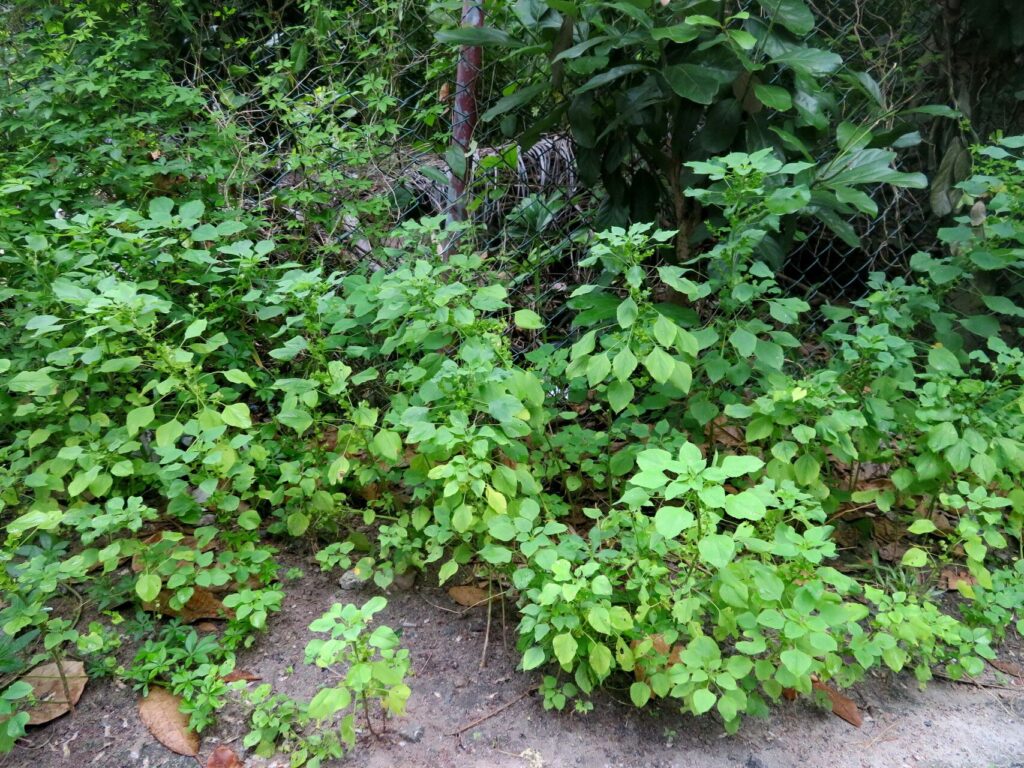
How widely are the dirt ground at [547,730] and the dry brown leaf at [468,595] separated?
142mm

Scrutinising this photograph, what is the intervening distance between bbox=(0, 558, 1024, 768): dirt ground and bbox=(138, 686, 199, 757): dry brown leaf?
0.06 feet

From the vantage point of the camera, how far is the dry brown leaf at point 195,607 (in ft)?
6.08

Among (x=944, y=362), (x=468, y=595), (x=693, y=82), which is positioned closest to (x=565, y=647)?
(x=468, y=595)

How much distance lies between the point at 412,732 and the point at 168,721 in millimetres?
548

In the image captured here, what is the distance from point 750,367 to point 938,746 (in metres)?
1.04

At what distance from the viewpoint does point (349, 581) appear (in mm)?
2043

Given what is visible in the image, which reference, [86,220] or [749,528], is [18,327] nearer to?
[86,220]

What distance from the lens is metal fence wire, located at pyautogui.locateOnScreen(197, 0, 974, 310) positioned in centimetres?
284

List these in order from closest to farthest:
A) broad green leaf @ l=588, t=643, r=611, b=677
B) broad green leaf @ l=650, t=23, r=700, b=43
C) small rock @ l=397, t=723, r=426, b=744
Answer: broad green leaf @ l=588, t=643, r=611, b=677 < small rock @ l=397, t=723, r=426, b=744 < broad green leaf @ l=650, t=23, r=700, b=43

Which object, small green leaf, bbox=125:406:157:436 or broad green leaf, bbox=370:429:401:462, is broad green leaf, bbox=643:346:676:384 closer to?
broad green leaf, bbox=370:429:401:462

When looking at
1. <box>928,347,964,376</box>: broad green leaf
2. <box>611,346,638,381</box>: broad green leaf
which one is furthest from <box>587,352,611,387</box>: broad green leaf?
<box>928,347,964,376</box>: broad green leaf

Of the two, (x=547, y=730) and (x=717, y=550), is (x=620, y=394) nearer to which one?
(x=717, y=550)

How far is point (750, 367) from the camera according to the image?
2.12m

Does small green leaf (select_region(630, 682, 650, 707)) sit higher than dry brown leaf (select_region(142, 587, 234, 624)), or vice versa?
small green leaf (select_region(630, 682, 650, 707))
